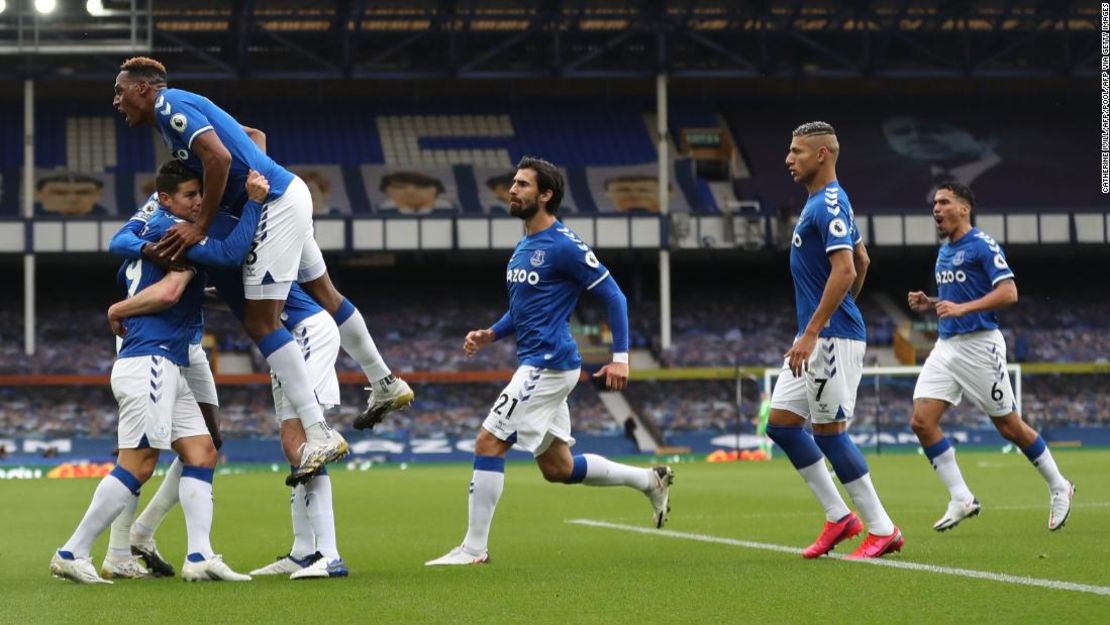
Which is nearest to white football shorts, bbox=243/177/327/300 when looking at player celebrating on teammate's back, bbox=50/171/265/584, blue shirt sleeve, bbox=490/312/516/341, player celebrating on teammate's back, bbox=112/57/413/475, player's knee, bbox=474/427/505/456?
player celebrating on teammate's back, bbox=112/57/413/475

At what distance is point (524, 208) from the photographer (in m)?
8.84

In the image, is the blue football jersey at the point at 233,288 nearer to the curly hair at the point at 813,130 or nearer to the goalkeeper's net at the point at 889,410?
the curly hair at the point at 813,130

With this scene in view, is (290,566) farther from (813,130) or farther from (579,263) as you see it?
(813,130)

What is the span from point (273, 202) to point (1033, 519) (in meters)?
6.66

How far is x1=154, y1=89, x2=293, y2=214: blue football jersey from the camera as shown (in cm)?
745

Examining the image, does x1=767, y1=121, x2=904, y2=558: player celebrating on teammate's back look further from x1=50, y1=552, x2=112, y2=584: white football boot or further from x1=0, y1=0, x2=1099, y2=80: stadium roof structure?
x1=0, y1=0, x2=1099, y2=80: stadium roof structure

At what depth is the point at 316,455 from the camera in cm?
761

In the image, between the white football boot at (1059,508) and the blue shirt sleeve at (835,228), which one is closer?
the blue shirt sleeve at (835,228)

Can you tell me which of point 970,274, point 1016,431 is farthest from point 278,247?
point 1016,431

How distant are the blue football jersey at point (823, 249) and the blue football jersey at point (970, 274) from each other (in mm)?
2689

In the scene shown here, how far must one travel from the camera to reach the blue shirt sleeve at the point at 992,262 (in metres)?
10.8

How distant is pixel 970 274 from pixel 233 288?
560cm

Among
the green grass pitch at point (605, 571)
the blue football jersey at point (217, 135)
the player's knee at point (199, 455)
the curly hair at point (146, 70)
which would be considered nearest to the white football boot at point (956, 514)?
the green grass pitch at point (605, 571)

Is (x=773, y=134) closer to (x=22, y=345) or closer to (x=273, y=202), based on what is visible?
(x=22, y=345)
